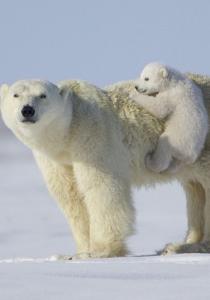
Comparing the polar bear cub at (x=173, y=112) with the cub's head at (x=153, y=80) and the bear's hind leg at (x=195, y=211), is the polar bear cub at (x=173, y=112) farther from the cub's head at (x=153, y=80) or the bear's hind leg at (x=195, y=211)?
the bear's hind leg at (x=195, y=211)

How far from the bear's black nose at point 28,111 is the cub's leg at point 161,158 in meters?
1.43

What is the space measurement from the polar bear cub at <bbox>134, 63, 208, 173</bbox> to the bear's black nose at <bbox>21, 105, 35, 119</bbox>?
4.54 ft

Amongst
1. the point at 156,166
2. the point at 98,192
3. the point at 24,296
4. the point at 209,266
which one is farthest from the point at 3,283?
the point at 156,166

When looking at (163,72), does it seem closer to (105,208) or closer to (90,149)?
(90,149)

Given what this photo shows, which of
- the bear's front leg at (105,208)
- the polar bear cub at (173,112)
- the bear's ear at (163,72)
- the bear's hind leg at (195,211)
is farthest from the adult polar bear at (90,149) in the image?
the bear's hind leg at (195,211)

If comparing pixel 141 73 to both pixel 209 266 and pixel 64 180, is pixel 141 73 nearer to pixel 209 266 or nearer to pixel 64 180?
pixel 64 180

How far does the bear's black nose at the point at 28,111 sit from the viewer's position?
8594 mm

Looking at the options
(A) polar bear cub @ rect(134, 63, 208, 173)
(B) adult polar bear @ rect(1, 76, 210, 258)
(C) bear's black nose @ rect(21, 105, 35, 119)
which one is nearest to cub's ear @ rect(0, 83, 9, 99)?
(B) adult polar bear @ rect(1, 76, 210, 258)

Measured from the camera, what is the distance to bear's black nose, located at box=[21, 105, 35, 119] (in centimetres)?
859

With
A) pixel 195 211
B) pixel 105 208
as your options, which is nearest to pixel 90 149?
pixel 105 208

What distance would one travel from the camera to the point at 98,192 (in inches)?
351

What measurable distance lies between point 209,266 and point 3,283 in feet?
6.22

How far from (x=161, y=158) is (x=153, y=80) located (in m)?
0.77

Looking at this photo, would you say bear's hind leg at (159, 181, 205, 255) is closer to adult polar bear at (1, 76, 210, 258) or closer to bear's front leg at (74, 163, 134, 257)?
adult polar bear at (1, 76, 210, 258)
